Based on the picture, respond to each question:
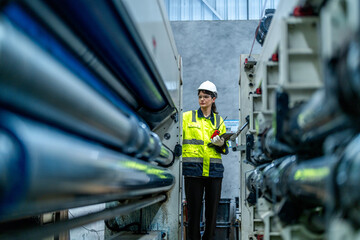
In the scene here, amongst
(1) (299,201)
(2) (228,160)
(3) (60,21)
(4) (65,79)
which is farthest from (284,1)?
(2) (228,160)

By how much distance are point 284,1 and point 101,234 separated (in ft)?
10.9

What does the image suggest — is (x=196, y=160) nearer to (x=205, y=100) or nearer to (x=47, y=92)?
(x=205, y=100)

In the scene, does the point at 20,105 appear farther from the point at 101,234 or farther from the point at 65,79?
the point at 101,234

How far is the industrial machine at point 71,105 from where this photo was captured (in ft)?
2.43

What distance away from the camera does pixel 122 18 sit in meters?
1.33

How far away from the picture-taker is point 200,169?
131 inches

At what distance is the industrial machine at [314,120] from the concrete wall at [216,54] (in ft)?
12.1

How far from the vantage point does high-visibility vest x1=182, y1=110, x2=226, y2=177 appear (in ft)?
11.0

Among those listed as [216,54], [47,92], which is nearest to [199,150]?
[47,92]

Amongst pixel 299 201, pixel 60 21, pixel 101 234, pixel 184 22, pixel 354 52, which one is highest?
pixel 184 22

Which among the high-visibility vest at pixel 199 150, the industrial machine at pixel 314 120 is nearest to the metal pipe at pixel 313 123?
the industrial machine at pixel 314 120

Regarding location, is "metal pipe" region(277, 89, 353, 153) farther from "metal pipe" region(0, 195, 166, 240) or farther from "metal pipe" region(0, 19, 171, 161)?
"metal pipe" region(0, 195, 166, 240)

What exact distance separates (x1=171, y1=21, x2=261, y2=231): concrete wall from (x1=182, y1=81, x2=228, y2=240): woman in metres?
2.54

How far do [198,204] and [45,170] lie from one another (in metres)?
2.66
